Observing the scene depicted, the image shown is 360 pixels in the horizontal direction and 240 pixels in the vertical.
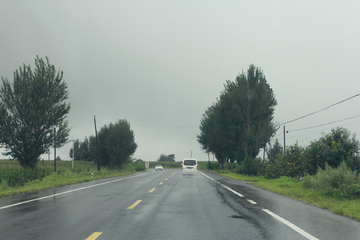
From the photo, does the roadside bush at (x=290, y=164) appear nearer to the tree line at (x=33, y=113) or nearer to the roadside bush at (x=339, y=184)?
the roadside bush at (x=339, y=184)

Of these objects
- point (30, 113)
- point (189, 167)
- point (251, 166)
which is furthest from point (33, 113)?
point (251, 166)

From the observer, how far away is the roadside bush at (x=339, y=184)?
1168 centimetres

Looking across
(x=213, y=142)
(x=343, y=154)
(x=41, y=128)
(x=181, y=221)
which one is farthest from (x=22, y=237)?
(x=213, y=142)

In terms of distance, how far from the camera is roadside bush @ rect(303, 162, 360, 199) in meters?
11.7

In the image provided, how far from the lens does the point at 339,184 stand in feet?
40.2

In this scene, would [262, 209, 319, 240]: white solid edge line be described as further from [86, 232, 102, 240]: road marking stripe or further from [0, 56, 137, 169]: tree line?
[0, 56, 137, 169]: tree line

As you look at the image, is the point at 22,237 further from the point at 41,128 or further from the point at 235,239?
the point at 41,128

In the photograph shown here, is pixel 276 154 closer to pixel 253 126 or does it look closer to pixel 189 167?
pixel 253 126

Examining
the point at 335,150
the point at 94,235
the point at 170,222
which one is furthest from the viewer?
the point at 335,150

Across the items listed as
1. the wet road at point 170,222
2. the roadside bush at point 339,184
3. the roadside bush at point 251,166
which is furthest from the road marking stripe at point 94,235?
the roadside bush at point 251,166

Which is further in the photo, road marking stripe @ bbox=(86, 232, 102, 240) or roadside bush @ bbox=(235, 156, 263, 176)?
roadside bush @ bbox=(235, 156, 263, 176)

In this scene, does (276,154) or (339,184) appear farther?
(276,154)

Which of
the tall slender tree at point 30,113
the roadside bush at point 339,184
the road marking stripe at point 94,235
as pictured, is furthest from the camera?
the tall slender tree at point 30,113

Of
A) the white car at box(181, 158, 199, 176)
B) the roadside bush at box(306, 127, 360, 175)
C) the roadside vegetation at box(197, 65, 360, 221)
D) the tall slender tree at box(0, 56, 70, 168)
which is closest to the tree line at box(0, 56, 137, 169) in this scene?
the tall slender tree at box(0, 56, 70, 168)
